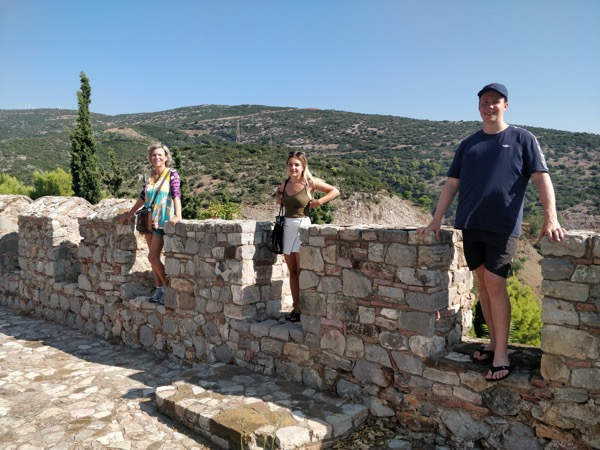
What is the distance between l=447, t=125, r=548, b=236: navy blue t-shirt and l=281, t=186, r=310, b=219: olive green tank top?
1.71 metres

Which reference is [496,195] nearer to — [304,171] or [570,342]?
[570,342]

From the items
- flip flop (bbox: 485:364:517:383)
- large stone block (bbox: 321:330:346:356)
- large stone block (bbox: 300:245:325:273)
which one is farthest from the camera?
large stone block (bbox: 300:245:325:273)

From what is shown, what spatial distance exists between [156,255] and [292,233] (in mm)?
1927

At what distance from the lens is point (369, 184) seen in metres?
33.0

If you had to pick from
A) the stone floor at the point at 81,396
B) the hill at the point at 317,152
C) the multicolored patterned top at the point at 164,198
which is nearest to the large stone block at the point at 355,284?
the stone floor at the point at 81,396

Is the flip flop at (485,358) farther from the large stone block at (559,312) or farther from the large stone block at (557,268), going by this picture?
the large stone block at (557,268)

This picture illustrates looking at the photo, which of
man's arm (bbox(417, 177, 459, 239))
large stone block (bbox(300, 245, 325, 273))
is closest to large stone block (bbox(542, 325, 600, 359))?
man's arm (bbox(417, 177, 459, 239))

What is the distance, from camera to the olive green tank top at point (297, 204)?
460 cm

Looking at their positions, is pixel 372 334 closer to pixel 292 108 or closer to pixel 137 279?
pixel 137 279

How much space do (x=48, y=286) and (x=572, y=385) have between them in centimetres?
722

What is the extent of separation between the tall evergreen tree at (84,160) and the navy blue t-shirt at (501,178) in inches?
780

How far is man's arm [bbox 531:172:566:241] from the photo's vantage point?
2.92 m

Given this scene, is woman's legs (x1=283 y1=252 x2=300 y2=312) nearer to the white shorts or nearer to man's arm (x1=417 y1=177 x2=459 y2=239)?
the white shorts

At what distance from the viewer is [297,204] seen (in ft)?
15.1
